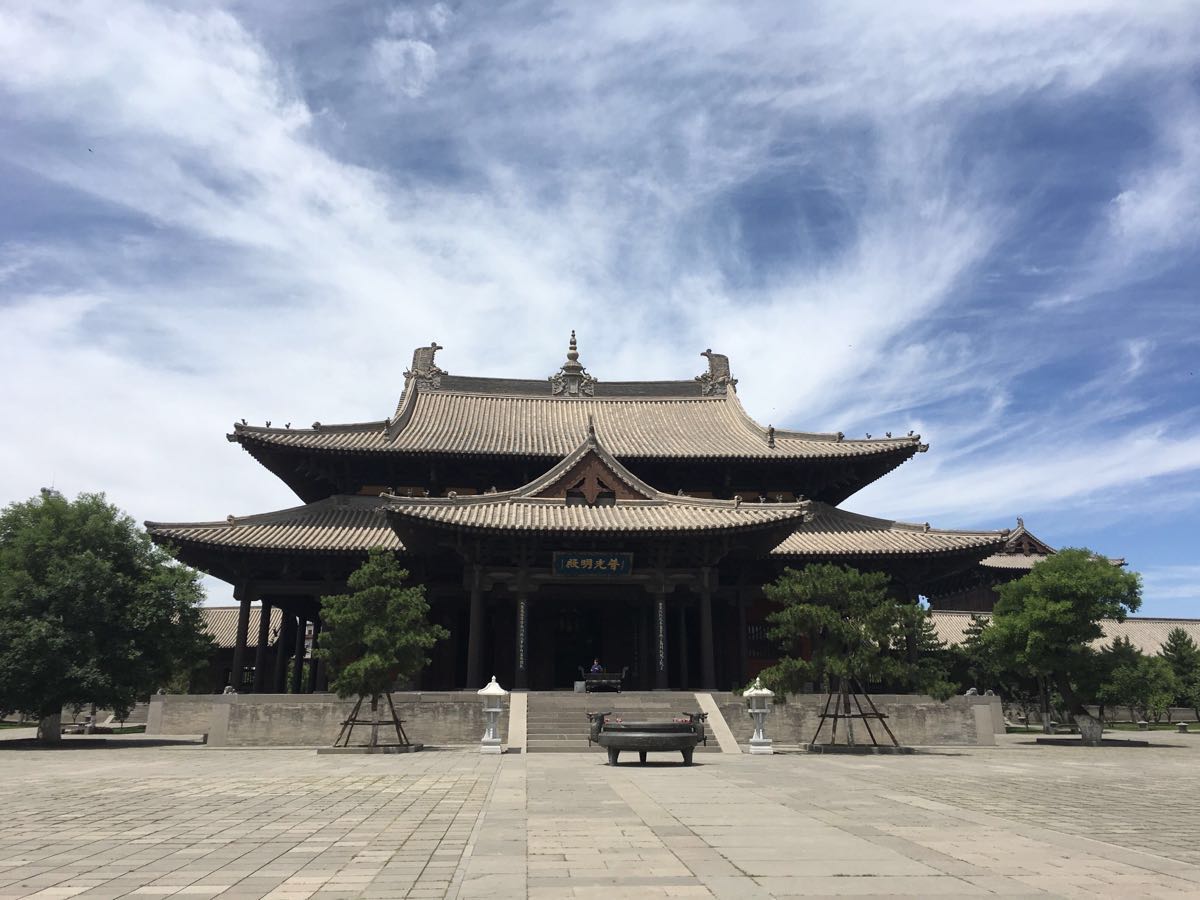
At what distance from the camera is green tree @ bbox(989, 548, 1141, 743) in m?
25.3

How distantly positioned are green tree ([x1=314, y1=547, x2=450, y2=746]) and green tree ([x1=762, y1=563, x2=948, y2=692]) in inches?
Result: 321

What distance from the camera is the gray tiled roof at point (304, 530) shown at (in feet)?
83.6

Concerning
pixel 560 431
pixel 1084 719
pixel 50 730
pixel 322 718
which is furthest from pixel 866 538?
pixel 50 730

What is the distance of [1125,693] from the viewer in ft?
82.0

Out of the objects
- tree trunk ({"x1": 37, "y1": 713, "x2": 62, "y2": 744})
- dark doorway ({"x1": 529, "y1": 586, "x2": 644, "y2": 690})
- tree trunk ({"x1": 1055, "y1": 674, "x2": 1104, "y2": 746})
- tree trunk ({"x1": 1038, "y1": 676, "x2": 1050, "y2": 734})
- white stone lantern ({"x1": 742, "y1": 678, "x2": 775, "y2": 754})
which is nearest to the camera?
white stone lantern ({"x1": 742, "y1": 678, "x2": 775, "y2": 754})

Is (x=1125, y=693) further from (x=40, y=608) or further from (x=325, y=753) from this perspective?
(x=40, y=608)

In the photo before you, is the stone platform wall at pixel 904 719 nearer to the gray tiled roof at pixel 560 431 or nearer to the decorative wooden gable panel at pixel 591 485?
the decorative wooden gable panel at pixel 591 485

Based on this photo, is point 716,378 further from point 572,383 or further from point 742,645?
point 742,645

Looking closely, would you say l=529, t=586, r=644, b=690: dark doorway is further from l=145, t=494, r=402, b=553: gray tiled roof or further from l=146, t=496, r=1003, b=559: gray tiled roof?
l=145, t=494, r=402, b=553: gray tiled roof

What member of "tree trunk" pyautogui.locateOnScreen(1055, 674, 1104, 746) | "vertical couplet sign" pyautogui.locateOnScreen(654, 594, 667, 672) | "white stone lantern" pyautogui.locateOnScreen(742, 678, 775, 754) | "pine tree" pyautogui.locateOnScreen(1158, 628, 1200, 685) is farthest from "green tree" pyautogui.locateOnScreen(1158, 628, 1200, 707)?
"white stone lantern" pyautogui.locateOnScreen(742, 678, 775, 754)

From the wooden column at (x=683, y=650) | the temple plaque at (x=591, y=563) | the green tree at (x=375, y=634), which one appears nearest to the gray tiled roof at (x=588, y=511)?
the temple plaque at (x=591, y=563)

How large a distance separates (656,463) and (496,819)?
→ 75.9 ft

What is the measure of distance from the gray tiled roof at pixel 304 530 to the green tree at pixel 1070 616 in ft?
64.5

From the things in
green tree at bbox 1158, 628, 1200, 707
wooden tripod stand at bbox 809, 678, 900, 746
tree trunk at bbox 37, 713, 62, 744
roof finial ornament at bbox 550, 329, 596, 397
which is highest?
roof finial ornament at bbox 550, 329, 596, 397
